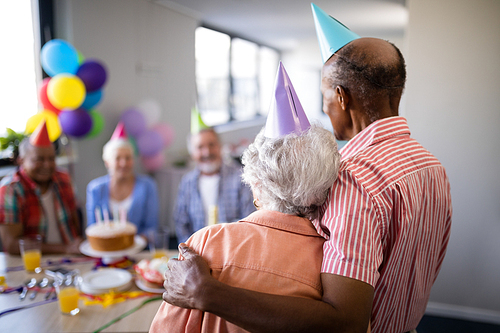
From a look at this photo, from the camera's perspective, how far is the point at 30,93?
3.23 metres

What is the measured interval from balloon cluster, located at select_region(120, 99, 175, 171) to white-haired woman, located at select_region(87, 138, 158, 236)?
3.46 feet

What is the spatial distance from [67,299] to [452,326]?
2.47 metres

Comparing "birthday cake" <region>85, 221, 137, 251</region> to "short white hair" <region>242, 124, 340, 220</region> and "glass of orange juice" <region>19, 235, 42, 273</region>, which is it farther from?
"short white hair" <region>242, 124, 340, 220</region>

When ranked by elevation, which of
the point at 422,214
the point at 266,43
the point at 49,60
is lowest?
the point at 422,214

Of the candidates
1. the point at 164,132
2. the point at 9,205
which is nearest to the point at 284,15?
the point at 164,132

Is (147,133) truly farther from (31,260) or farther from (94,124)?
(31,260)

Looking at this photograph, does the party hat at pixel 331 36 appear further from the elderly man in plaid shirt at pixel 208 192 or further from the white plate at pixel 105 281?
the elderly man in plaid shirt at pixel 208 192

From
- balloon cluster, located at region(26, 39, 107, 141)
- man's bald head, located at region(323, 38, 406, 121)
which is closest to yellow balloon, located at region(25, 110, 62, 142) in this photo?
balloon cluster, located at region(26, 39, 107, 141)

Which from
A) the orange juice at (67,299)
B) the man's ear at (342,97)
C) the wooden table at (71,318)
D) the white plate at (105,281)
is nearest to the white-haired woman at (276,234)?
the man's ear at (342,97)

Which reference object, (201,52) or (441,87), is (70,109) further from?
(201,52)

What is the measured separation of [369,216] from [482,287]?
2.36 meters

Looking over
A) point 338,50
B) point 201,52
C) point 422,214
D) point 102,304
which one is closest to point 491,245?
point 422,214

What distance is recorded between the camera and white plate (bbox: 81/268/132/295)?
4.82ft

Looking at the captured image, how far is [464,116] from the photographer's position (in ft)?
7.97
